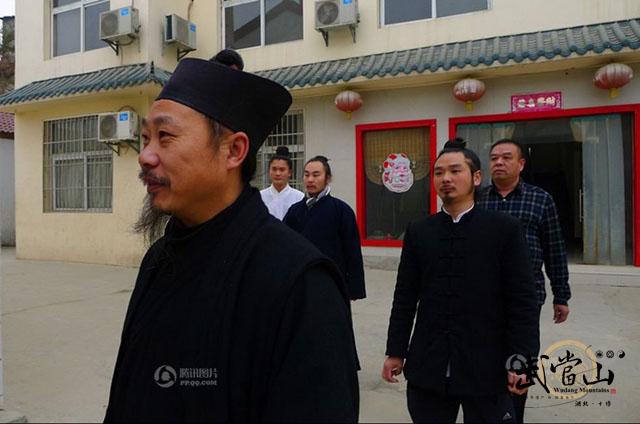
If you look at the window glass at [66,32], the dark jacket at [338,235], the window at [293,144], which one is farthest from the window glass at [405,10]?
the window glass at [66,32]

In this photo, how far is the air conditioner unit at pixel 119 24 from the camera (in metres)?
8.42

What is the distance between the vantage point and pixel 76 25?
9.67 m

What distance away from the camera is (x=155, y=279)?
1257mm

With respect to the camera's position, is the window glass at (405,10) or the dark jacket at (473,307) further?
the window glass at (405,10)

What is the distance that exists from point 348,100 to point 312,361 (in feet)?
22.9

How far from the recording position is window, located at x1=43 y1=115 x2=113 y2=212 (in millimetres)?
9367

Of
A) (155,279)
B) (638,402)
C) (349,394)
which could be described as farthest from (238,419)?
(638,402)

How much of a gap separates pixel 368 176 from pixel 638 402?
5.28m

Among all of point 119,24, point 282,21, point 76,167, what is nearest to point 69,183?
point 76,167

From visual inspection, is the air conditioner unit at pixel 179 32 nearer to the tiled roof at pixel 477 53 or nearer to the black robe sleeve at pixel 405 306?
the tiled roof at pixel 477 53

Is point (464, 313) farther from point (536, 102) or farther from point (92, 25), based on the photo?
point (92, 25)

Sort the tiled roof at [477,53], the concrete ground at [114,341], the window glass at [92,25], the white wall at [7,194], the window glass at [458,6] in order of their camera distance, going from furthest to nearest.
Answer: the white wall at [7,194] < the window glass at [92,25] < the window glass at [458,6] < the tiled roof at [477,53] < the concrete ground at [114,341]

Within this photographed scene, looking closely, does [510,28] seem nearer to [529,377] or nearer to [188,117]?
[529,377]

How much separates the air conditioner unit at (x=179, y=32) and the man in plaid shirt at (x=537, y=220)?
7.20 m
